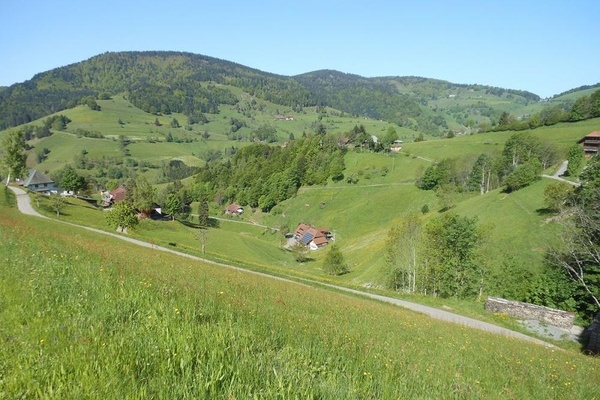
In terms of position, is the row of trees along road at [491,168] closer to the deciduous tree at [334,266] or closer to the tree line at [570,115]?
the deciduous tree at [334,266]

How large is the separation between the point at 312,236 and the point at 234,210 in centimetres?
5267

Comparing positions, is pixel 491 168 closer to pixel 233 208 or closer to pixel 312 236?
pixel 312 236

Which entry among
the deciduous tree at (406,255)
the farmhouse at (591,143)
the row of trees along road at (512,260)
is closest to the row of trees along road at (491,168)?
the farmhouse at (591,143)

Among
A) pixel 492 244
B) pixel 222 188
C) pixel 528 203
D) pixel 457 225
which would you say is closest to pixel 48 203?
pixel 457 225

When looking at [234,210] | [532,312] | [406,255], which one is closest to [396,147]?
[234,210]

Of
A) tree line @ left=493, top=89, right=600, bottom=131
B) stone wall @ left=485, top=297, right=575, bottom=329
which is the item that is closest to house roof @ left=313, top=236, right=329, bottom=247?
stone wall @ left=485, top=297, right=575, bottom=329

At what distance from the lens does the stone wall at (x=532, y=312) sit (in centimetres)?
2931

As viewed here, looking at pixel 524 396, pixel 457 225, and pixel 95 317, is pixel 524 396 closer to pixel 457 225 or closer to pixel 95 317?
pixel 95 317

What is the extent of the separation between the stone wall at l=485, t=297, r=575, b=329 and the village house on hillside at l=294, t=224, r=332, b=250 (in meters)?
80.0

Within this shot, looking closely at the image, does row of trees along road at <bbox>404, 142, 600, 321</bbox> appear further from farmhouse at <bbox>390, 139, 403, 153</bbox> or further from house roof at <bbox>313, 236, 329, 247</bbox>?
farmhouse at <bbox>390, 139, 403, 153</bbox>

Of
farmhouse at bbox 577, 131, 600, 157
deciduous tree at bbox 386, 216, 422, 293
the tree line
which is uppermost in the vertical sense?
the tree line

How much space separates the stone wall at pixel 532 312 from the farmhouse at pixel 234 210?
130m

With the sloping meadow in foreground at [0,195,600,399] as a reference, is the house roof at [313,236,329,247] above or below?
below

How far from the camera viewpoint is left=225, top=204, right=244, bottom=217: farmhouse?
156125 mm
